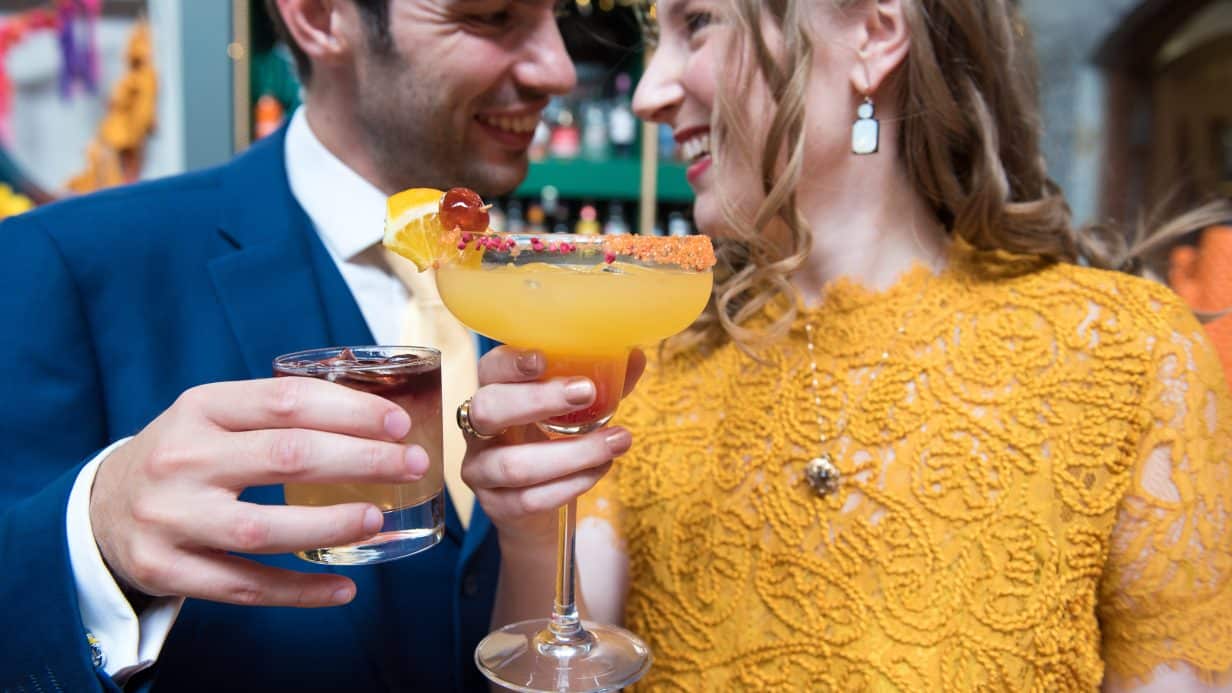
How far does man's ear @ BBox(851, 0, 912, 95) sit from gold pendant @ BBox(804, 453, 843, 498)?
1.89 feet

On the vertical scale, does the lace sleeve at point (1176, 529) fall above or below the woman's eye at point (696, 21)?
below

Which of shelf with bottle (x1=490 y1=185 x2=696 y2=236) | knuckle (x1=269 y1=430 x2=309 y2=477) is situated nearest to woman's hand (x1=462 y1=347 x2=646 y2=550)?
knuckle (x1=269 y1=430 x2=309 y2=477)

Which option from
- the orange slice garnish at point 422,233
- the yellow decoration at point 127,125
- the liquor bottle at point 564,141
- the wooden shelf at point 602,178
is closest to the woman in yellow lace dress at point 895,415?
the orange slice garnish at point 422,233

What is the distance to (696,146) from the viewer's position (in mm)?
1435

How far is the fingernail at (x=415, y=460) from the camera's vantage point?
0.84 meters

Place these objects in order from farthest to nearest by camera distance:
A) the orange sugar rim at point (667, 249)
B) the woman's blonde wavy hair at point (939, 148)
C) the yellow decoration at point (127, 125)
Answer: the yellow decoration at point (127, 125) → the woman's blonde wavy hair at point (939, 148) → the orange sugar rim at point (667, 249)

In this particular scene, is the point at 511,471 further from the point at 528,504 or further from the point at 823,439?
the point at 823,439

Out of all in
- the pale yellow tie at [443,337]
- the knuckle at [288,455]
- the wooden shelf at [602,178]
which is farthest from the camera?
the wooden shelf at [602,178]

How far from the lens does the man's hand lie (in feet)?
2.59

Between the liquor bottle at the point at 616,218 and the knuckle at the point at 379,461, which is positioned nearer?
the knuckle at the point at 379,461

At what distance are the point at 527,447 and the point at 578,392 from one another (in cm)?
9

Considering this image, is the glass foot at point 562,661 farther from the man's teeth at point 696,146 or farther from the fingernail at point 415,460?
the man's teeth at point 696,146

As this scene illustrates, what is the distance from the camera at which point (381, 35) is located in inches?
63.8

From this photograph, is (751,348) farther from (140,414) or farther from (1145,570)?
(140,414)
